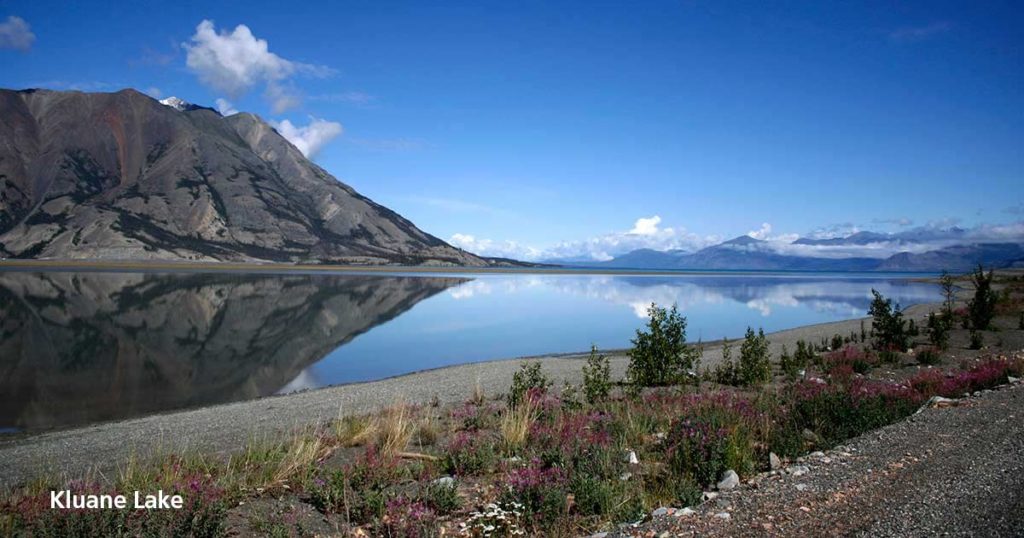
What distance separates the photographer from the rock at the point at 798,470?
303 inches

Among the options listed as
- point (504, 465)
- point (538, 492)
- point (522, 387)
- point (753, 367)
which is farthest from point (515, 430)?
point (753, 367)

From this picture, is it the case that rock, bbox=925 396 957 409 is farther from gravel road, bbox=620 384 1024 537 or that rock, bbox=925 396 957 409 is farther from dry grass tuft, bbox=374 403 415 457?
dry grass tuft, bbox=374 403 415 457

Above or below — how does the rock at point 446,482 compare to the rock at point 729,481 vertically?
below

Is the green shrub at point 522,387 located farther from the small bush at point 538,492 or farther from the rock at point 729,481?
the rock at point 729,481

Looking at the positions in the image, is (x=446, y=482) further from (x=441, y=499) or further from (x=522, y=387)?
(x=522, y=387)

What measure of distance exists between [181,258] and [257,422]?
578 ft

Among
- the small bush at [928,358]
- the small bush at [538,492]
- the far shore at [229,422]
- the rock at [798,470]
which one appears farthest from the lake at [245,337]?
the rock at [798,470]

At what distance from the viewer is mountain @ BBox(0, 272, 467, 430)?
19453mm

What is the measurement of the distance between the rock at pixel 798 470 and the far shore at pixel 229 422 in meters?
8.95

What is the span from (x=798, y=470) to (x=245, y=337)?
107ft

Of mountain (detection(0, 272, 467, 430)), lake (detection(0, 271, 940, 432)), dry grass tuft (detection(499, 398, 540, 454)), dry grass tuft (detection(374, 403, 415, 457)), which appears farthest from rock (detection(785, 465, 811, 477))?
lake (detection(0, 271, 940, 432))

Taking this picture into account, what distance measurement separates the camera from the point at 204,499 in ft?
23.9

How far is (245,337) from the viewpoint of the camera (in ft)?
112

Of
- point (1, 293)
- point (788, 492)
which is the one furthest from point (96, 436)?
point (1, 293)
